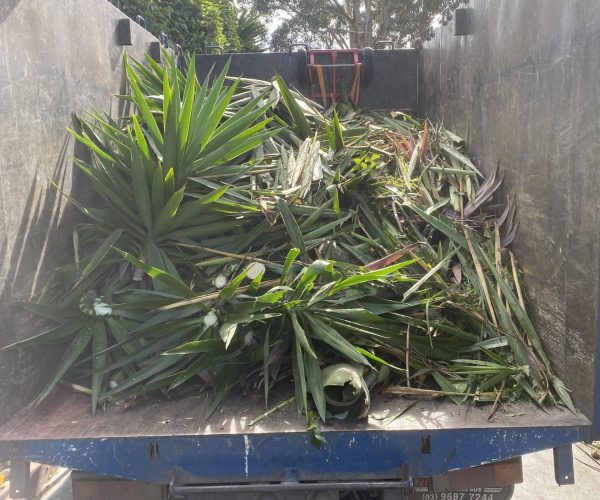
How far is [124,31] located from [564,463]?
2.96 meters

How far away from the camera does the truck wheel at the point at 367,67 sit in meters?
4.53

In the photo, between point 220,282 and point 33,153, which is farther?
point 220,282

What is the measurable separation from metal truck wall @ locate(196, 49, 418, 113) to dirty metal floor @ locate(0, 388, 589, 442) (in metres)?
3.18

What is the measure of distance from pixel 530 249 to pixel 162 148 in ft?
5.29

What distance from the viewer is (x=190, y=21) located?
21.4 feet

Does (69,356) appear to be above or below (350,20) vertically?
below

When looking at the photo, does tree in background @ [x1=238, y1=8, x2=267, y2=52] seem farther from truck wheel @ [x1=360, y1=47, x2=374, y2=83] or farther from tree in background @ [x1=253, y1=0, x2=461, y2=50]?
tree in background @ [x1=253, y1=0, x2=461, y2=50]

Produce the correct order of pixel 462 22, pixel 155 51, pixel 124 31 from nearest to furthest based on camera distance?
1. pixel 124 31
2. pixel 462 22
3. pixel 155 51

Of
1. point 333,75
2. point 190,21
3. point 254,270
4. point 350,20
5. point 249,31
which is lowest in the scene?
point 254,270

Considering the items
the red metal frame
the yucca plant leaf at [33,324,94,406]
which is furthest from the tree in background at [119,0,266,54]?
the yucca plant leaf at [33,324,94,406]

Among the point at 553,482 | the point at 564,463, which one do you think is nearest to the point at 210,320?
the point at 564,463

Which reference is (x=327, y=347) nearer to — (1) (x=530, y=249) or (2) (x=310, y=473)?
(2) (x=310, y=473)

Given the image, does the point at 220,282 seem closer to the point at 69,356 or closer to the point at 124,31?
the point at 69,356

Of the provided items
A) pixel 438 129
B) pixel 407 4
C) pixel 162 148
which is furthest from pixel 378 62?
pixel 407 4
